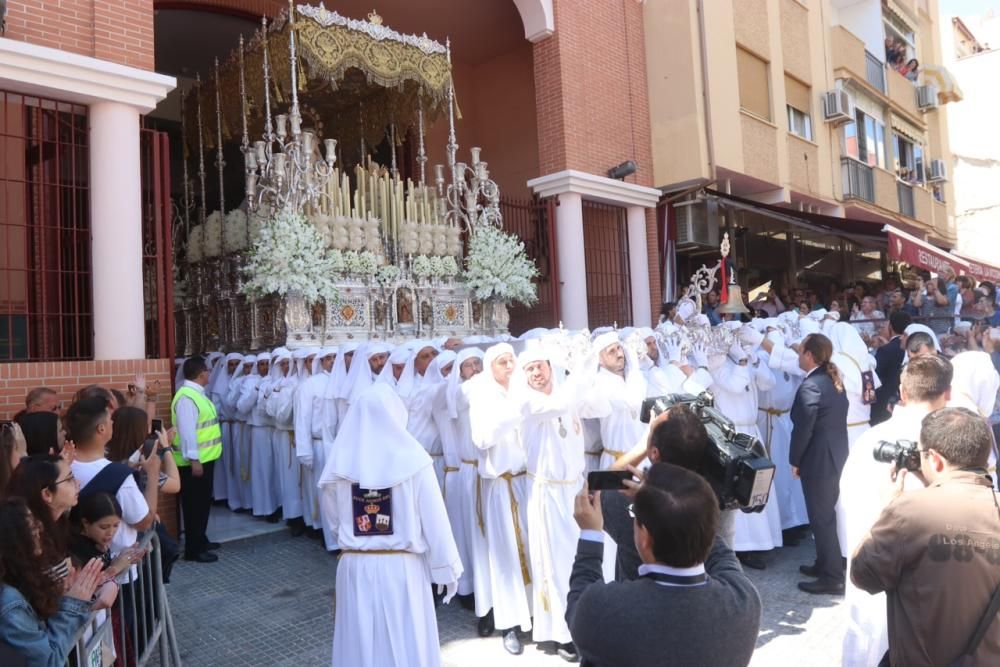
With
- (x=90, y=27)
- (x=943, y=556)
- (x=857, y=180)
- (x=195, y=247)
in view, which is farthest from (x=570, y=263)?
(x=943, y=556)

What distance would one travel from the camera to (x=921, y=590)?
2.73 m

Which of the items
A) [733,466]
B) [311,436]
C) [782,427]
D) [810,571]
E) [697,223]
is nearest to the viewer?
[733,466]

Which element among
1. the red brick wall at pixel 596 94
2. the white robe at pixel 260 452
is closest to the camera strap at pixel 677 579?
the white robe at pixel 260 452

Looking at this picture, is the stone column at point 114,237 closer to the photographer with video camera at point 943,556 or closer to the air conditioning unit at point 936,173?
the photographer with video camera at point 943,556

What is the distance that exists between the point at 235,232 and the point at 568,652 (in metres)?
8.16

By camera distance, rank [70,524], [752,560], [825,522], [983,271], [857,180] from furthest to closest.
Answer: [857,180] → [983,271] → [752,560] → [825,522] → [70,524]

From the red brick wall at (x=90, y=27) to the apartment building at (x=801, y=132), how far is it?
9584 millimetres

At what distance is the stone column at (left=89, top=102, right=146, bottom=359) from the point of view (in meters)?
7.55

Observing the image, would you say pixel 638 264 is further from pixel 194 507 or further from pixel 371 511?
pixel 371 511

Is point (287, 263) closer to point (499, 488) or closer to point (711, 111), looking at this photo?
point (499, 488)

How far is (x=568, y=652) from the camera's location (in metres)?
5.12

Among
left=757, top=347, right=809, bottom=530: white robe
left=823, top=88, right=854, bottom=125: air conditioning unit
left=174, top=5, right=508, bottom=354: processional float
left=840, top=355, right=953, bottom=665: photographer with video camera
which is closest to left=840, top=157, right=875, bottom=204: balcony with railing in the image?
left=823, top=88, right=854, bottom=125: air conditioning unit

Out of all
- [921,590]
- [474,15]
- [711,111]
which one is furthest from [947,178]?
[921,590]

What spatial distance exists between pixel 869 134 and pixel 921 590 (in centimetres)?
2089
